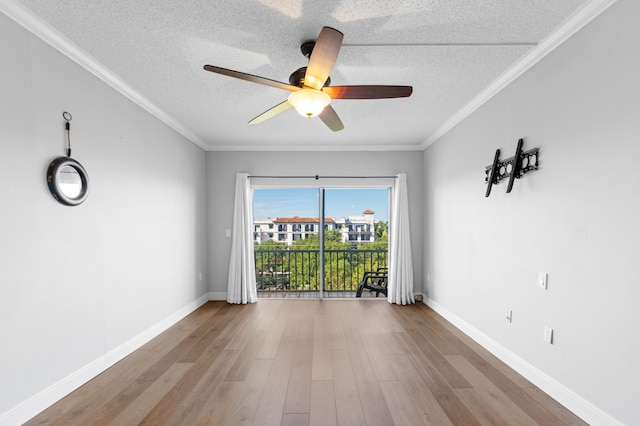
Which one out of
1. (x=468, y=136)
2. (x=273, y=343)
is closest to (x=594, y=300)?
(x=468, y=136)

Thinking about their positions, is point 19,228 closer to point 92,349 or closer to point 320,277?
point 92,349

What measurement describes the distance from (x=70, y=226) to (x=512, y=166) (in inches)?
142

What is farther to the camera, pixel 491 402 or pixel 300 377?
pixel 300 377

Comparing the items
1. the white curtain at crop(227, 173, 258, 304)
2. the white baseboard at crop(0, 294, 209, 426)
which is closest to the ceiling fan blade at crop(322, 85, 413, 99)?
the white baseboard at crop(0, 294, 209, 426)

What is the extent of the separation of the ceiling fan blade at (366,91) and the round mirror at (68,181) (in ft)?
6.42

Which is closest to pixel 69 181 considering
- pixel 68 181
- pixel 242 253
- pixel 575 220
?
pixel 68 181

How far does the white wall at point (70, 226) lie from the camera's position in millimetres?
1959

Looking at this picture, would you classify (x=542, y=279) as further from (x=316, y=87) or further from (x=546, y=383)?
(x=316, y=87)

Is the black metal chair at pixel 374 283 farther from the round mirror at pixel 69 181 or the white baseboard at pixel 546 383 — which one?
the round mirror at pixel 69 181

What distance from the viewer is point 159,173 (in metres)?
3.77

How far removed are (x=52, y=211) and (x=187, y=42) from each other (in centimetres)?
155

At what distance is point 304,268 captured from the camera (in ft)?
19.8

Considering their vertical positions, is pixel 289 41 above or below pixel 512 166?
above

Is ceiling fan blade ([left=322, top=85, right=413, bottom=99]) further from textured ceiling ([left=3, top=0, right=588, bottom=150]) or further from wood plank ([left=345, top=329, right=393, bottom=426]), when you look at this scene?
wood plank ([left=345, top=329, right=393, bottom=426])
